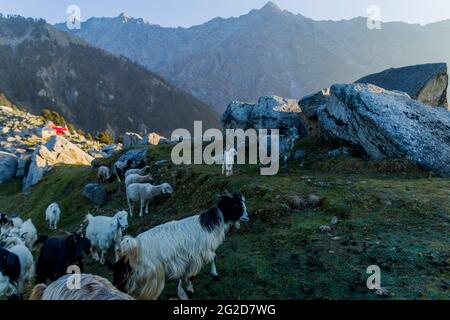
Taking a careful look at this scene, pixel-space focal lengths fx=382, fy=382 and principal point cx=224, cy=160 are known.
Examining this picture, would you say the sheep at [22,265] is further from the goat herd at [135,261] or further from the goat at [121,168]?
the goat at [121,168]

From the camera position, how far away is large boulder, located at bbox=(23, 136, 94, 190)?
47.7 m

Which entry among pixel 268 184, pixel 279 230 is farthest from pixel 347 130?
pixel 279 230

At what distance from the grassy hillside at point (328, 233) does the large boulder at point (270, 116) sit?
10413 mm

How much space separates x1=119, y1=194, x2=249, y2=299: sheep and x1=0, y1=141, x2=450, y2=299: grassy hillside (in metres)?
0.93

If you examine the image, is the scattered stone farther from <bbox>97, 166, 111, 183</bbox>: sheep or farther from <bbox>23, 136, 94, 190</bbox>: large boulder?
<bbox>23, 136, 94, 190</bbox>: large boulder

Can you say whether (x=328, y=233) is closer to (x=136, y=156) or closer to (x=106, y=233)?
(x=106, y=233)

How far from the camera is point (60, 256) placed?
11.5 metres

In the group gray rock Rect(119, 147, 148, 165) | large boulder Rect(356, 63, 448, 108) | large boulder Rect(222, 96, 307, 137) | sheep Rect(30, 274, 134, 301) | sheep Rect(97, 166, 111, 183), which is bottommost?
sheep Rect(30, 274, 134, 301)

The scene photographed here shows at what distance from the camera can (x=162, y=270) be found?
9.62 m

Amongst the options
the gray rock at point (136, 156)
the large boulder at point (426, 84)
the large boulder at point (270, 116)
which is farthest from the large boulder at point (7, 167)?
the large boulder at point (426, 84)

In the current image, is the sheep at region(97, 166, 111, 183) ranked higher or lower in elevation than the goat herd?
higher

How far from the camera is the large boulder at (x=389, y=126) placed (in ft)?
65.0

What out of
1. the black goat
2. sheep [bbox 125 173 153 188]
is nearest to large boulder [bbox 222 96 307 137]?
sheep [bbox 125 173 153 188]
